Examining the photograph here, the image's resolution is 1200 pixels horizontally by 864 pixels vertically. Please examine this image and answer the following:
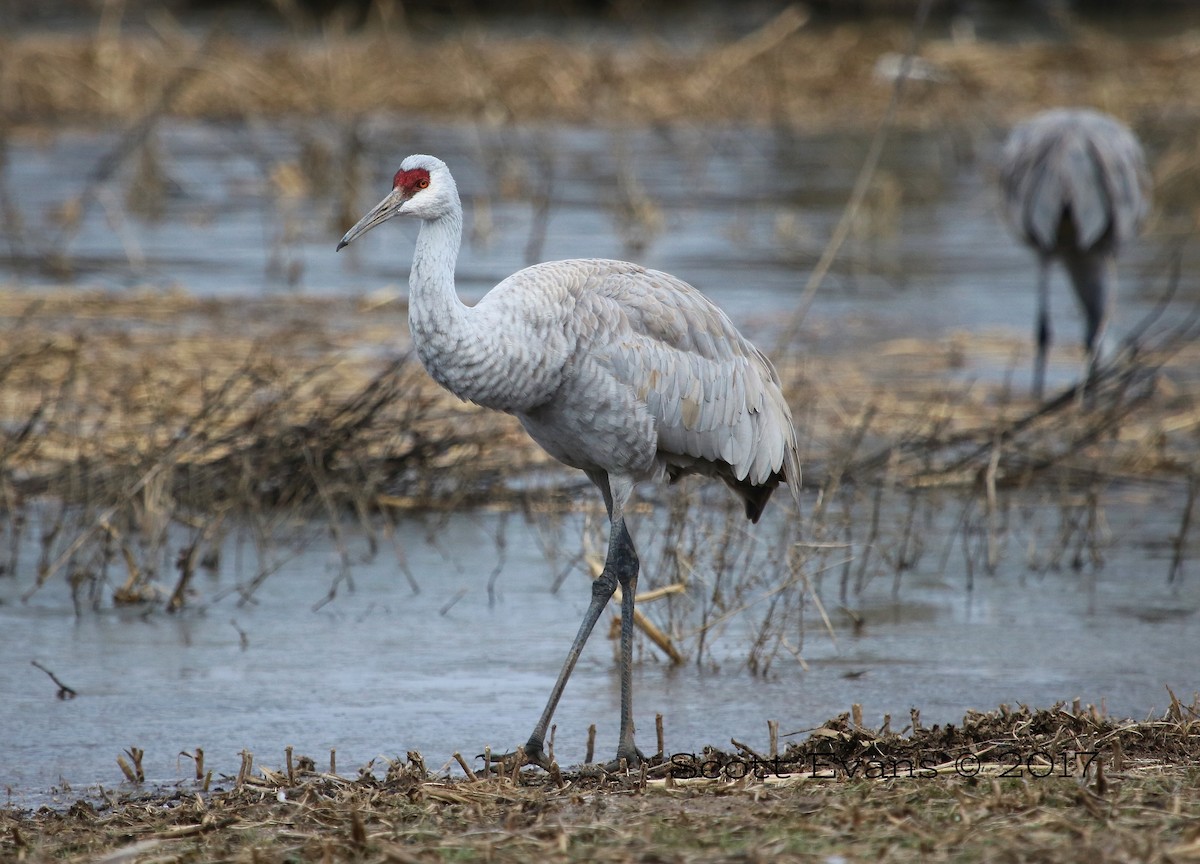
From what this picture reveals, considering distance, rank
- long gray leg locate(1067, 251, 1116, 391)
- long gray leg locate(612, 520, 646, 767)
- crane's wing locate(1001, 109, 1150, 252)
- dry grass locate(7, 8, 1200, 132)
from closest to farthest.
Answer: long gray leg locate(612, 520, 646, 767)
crane's wing locate(1001, 109, 1150, 252)
long gray leg locate(1067, 251, 1116, 391)
dry grass locate(7, 8, 1200, 132)

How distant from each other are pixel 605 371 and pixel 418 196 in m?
0.69

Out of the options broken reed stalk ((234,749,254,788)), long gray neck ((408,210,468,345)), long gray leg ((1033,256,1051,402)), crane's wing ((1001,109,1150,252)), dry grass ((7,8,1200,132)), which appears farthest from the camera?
dry grass ((7,8,1200,132))

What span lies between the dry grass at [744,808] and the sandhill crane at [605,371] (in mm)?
489

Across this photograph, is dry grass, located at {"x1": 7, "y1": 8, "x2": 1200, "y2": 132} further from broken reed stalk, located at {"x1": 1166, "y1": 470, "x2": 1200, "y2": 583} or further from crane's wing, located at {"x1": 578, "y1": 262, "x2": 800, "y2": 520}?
crane's wing, located at {"x1": 578, "y1": 262, "x2": 800, "y2": 520}

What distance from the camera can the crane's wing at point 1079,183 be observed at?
391 inches

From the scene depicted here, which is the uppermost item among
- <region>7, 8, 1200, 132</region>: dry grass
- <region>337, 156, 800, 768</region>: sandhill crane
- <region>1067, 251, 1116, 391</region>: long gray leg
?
<region>7, 8, 1200, 132</region>: dry grass

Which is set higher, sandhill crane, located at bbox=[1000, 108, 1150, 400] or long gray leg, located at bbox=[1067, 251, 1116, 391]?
sandhill crane, located at bbox=[1000, 108, 1150, 400]

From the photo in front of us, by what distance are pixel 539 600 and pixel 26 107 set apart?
14723 mm

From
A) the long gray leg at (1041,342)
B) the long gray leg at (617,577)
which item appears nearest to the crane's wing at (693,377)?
the long gray leg at (617,577)

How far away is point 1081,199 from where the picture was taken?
9930 mm

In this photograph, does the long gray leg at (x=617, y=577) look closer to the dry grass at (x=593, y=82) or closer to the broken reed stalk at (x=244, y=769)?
the broken reed stalk at (x=244, y=769)

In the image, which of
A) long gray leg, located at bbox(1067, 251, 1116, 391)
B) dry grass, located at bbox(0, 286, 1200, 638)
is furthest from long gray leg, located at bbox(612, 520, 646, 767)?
long gray leg, located at bbox(1067, 251, 1116, 391)

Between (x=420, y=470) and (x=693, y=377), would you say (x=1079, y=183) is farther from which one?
(x=693, y=377)

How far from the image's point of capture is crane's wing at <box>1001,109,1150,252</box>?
992 cm
